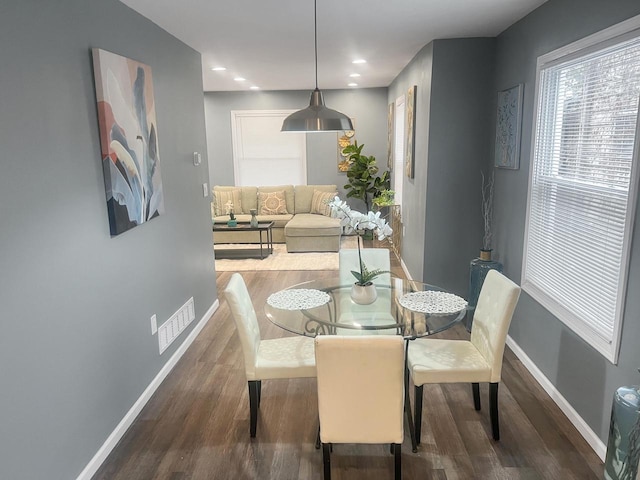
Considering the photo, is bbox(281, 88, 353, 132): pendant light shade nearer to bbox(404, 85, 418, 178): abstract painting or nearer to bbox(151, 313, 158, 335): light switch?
bbox(151, 313, 158, 335): light switch

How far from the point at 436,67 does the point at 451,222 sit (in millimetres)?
1351

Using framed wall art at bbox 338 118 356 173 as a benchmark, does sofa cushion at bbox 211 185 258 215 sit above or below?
below

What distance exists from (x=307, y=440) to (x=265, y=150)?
629cm

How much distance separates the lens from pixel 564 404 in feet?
8.91

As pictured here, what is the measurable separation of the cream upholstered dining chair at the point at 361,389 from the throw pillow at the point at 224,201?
5.96 meters

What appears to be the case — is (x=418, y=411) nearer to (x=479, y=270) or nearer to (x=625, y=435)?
(x=625, y=435)

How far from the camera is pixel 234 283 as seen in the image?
2588 mm

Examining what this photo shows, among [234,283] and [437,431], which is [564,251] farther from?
[234,283]

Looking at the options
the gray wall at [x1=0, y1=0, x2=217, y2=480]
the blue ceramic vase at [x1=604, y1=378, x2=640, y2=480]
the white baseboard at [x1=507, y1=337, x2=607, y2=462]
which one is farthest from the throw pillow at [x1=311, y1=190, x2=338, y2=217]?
the blue ceramic vase at [x1=604, y1=378, x2=640, y2=480]

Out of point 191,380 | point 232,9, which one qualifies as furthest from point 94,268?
point 232,9

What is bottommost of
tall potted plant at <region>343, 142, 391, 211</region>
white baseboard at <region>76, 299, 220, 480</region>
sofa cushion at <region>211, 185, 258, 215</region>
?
white baseboard at <region>76, 299, 220, 480</region>

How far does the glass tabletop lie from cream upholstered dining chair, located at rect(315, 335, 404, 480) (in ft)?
1.32

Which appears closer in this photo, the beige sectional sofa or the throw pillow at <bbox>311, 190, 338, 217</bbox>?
the beige sectional sofa

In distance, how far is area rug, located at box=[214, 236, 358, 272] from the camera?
617 cm
